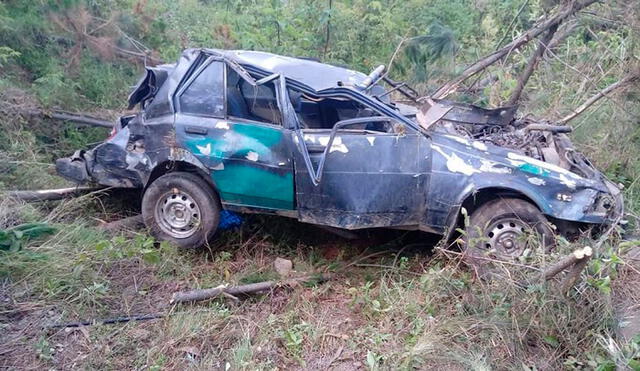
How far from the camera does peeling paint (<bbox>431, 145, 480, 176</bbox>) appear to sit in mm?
4258

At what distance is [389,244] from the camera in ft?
16.5

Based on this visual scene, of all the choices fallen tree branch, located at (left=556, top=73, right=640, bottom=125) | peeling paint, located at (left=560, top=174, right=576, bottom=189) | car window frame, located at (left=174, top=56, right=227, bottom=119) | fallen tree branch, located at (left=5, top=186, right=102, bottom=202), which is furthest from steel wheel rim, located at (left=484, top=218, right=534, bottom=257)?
fallen tree branch, located at (left=5, top=186, right=102, bottom=202)

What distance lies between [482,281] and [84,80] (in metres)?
6.18

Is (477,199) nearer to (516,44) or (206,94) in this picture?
(206,94)

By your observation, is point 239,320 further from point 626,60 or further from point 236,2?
point 236,2

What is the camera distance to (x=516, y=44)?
22.4ft

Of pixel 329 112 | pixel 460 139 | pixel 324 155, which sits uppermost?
pixel 329 112

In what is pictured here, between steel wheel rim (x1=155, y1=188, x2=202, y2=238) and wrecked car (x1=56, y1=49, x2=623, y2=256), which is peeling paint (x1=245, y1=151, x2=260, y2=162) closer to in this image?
wrecked car (x1=56, y1=49, x2=623, y2=256)

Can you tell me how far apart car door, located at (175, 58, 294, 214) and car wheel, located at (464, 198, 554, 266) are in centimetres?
157

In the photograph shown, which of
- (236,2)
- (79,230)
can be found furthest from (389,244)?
(236,2)

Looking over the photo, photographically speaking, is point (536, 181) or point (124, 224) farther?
point (124, 224)

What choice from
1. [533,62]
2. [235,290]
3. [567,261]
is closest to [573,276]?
[567,261]

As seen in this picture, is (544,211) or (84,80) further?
(84,80)

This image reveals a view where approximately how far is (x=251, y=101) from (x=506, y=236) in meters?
2.42
